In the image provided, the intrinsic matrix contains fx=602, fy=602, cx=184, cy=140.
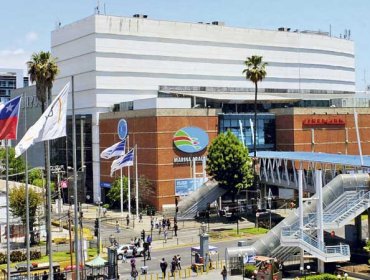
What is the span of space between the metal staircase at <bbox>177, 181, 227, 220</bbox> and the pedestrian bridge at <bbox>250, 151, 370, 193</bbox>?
6089mm

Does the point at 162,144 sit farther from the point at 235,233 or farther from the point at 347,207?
the point at 347,207

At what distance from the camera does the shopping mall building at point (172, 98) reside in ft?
278

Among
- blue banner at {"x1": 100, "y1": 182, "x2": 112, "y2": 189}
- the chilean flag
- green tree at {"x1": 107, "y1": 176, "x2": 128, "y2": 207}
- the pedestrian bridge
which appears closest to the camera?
the chilean flag

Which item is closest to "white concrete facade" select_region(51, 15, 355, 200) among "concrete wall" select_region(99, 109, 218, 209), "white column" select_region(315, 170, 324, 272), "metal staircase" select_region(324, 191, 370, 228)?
"concrete wall" select_region(99, 109, 218, 209)

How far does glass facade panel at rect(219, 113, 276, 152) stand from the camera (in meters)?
89.8

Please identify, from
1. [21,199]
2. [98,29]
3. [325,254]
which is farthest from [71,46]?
[325,254]

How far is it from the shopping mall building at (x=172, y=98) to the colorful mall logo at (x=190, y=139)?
28 cm

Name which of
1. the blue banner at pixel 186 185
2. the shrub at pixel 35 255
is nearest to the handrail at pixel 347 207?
the shrub at pixel 35 255

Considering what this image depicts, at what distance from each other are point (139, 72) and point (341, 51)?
57743 millimetres

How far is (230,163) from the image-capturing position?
237 feet

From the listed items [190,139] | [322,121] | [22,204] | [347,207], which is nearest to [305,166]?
[322,121]

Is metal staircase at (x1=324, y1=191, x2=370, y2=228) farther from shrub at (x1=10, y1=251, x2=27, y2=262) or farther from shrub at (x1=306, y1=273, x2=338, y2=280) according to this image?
shrub at (x1=10, y1=251, x2=27, y2=262)

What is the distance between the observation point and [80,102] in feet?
334

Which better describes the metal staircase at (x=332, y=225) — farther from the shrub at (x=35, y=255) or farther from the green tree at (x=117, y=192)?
the green tree at (x=117, y=192)
